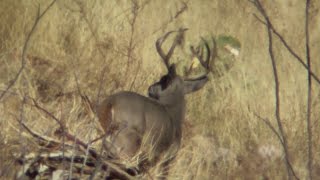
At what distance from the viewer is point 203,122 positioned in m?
9.30

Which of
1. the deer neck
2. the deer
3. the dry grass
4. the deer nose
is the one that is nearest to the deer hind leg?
the deer

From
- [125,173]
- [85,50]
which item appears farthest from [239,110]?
[125,173]

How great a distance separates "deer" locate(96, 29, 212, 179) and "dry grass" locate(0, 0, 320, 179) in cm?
16

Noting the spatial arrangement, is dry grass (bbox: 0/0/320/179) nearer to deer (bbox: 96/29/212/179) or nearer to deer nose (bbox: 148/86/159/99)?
deer (bbox: 96/29/212/179)

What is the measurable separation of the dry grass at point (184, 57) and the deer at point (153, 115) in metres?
0.16

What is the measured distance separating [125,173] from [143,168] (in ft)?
3.18

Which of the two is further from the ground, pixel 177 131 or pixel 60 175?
pixel 60 175

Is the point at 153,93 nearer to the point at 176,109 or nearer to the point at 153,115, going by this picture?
the point at 176,109

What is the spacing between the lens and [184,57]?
1028 centimetres

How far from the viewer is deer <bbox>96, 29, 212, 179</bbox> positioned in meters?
7.36

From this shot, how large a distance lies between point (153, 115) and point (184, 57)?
237cm

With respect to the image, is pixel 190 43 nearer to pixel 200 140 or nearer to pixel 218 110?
pixel 218 110

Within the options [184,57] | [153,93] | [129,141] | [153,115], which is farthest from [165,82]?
[184,57]

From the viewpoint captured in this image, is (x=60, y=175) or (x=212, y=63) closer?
(x=60, y=175)
